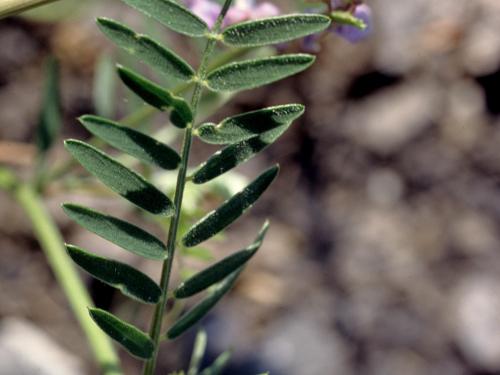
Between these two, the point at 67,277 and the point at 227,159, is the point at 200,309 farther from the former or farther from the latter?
the point at 67,277

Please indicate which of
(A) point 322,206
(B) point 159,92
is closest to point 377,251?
(A) point 322,206

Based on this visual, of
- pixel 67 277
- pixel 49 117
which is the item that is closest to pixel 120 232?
pixel 67 277

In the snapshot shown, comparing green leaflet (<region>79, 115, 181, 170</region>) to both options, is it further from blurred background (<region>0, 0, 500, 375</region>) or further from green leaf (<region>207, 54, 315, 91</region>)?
blurred background (<region>0, 0, 500, 375</region>)

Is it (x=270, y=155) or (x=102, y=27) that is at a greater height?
(x=102, y=27)

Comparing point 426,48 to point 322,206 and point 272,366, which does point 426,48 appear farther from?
point 272,366

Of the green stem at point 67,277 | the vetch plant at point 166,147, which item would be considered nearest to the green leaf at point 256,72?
the vetch plant at point 166,147

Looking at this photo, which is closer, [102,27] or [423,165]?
[102,27]
